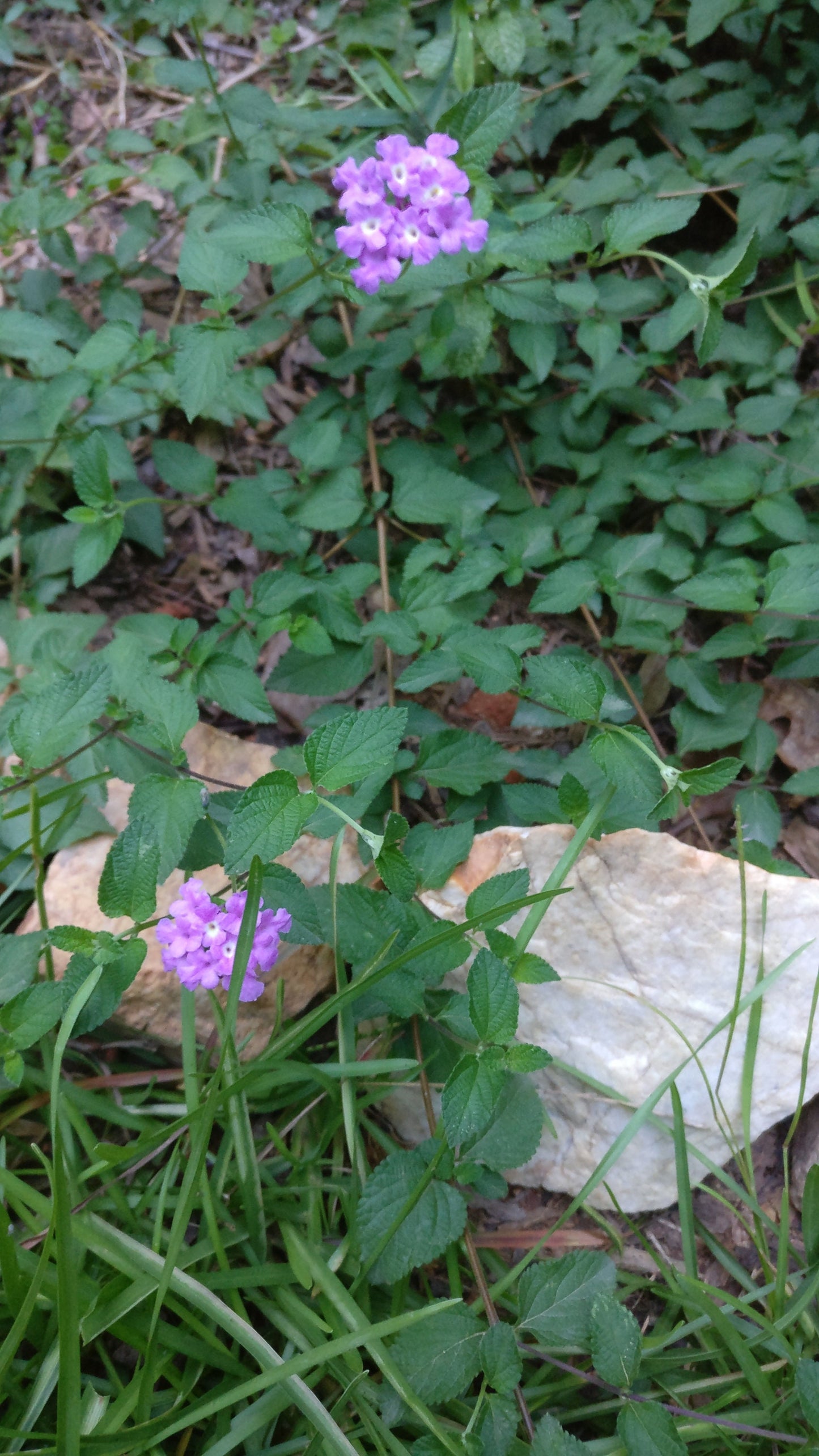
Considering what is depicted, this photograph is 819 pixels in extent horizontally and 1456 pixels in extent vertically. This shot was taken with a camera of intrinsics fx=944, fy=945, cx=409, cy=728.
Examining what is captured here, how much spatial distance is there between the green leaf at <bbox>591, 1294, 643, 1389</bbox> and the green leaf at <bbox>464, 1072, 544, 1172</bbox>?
0.27 metres

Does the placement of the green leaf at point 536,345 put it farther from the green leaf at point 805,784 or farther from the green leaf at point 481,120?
the green leaf at point 805,784

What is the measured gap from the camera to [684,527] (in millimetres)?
2432

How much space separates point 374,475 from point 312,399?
13.2 inches

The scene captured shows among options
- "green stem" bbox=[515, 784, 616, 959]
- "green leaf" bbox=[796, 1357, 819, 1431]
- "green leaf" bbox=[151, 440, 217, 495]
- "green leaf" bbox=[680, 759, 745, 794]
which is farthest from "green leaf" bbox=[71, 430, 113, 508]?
"green leaf" bbox=[796, 1357, 819, 1431]

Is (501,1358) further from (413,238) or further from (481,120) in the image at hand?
(481,120)

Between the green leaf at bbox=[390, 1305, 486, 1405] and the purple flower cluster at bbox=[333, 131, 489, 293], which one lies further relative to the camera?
the purple flower cluster at bbox=[333, 131, 489, 293]

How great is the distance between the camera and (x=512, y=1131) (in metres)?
1.85

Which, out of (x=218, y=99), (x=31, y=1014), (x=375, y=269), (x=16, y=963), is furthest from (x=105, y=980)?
(x=218, y=99)

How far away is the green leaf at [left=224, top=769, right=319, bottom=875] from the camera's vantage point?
5.17 ft

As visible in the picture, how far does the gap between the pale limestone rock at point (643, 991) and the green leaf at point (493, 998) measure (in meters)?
0.35

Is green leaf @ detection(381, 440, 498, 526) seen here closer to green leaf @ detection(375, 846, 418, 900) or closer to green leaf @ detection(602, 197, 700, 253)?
green leaf @ detection(602, 197, 700, 253)

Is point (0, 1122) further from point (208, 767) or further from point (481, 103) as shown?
point (481, 103)

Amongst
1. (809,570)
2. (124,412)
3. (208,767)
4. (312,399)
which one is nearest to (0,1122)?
(208,767)

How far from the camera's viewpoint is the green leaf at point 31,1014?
1.73m
